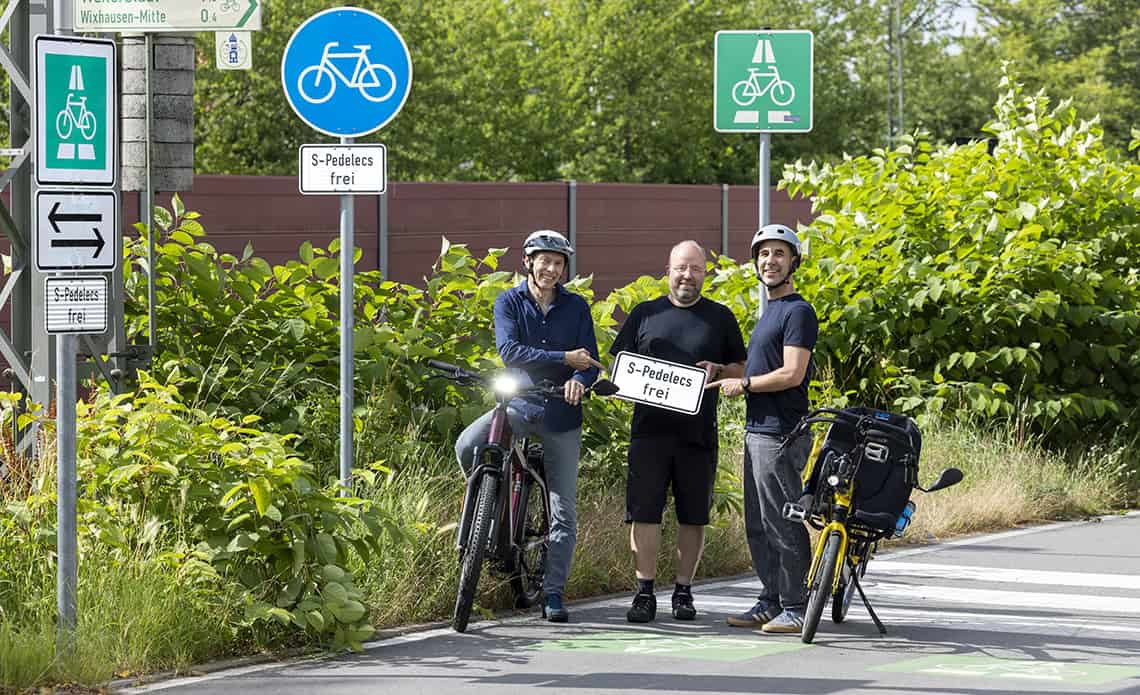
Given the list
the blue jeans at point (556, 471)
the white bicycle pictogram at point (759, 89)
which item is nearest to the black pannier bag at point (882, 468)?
the blue jeans at point (556, 471)

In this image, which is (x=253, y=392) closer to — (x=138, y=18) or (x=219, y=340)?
(x=219, y=340)

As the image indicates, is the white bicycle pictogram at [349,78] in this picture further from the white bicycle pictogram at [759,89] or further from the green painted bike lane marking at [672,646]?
the white bicycle pictogram at [759,89]

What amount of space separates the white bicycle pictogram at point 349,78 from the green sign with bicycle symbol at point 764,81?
2700 mm

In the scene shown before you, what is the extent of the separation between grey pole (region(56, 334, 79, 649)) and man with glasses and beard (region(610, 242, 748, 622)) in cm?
286

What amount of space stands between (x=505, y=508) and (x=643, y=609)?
0.84m

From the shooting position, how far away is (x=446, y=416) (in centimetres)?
1092

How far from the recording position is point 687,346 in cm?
927

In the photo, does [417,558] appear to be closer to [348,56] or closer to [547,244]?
[547,244]

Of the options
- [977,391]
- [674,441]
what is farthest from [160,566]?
[977,391]

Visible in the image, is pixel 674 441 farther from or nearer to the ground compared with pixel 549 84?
nearer to the ground

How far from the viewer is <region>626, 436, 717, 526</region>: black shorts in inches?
365

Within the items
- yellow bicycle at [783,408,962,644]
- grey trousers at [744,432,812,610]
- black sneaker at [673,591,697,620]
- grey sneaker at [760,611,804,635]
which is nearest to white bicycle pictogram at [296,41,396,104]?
grey trousers at [744,432,812,610]

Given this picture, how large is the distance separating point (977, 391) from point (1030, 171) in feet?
6.30

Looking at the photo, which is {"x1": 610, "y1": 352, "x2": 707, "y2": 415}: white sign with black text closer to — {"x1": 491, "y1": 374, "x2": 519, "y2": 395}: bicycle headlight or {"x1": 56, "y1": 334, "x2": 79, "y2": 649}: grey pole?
{"x1": 491, "y1": 374, "x2": 519, "y2": 395}: bicycle headlight
